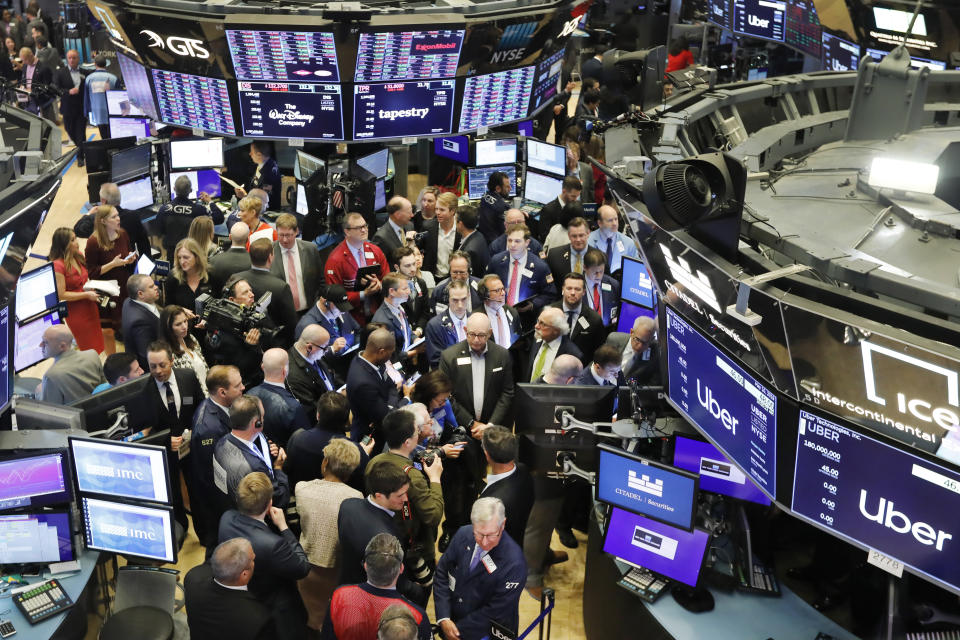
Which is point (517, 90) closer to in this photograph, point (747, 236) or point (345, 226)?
point (345, 226)

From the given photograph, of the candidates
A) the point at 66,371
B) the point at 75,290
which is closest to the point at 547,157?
the point at 75,290

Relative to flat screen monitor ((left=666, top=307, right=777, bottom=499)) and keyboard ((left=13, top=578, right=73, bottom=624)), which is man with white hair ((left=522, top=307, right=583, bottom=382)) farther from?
keyboard ((left=13, top=578, right=73, bottom=624))

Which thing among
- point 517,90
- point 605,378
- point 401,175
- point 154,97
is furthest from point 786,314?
point 401,175

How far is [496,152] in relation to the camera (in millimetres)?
11156

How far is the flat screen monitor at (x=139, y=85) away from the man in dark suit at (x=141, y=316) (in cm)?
328

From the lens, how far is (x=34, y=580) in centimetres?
529

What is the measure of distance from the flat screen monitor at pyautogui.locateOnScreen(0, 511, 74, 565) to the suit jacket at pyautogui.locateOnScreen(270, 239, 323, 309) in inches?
135

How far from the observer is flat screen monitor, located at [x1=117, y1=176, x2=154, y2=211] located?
34.0 feet

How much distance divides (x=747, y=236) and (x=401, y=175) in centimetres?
741

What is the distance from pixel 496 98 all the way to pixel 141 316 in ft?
15.1

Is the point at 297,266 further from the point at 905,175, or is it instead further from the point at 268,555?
the point at 905,175

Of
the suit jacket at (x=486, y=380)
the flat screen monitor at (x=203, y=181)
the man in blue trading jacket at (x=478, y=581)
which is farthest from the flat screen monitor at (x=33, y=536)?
the flat screen monitor at (x=203, y=181)

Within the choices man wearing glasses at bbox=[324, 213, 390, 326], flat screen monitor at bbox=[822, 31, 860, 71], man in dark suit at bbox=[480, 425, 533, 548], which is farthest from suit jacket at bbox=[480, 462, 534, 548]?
flat screen monitor at bbox=[822, 31, 860, 71]

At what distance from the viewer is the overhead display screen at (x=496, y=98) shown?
9984 mm
